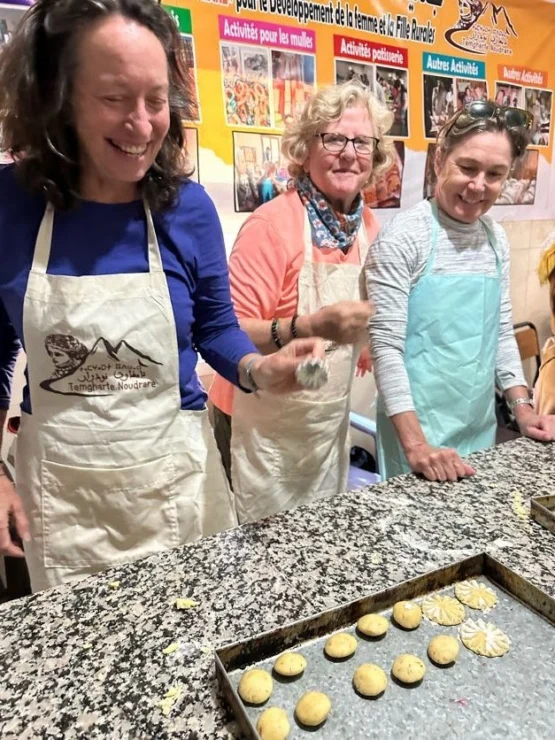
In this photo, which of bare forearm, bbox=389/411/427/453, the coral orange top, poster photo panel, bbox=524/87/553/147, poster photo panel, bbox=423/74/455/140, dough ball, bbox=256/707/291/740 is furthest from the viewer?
poster photo panel, bbox=524/87/553/147

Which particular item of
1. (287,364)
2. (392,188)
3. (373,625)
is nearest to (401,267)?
(287,364)

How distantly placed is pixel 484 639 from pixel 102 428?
0.67 m

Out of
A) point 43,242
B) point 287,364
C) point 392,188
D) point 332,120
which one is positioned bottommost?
point 287,364

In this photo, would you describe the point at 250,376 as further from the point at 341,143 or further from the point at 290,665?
the point at 341,143

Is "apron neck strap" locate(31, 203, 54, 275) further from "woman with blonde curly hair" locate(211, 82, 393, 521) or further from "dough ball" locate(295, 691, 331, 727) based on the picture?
"dough ball" locate(295, 691, 331, 727)

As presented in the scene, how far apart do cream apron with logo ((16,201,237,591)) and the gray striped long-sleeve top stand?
422 millimetres

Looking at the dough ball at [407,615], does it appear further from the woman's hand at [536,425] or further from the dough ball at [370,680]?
the woman's hand at [536,425]

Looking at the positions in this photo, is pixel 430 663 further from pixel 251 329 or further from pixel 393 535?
pixel 251 329

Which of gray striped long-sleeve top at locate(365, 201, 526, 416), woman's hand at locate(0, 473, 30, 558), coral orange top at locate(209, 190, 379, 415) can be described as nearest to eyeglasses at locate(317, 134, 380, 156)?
coral orange top at locate(209, 190, 379, 415)

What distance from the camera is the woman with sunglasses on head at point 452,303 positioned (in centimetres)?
130

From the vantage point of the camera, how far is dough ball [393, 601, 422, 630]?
73cm

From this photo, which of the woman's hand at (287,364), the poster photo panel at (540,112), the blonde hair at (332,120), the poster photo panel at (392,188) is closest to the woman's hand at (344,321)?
the woman's hand at (287,364)

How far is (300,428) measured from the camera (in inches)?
60.0

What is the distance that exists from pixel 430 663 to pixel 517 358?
1.00 meters
